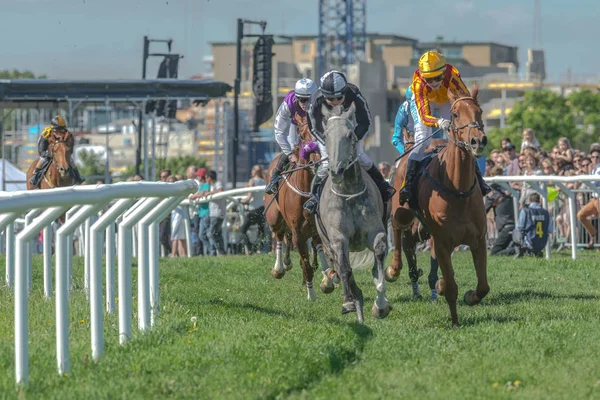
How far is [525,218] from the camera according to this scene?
17.1 m

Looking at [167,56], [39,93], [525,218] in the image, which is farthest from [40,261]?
[167,56]

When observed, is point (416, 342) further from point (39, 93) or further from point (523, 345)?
point (39, 93)

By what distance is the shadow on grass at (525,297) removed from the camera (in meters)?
11.8

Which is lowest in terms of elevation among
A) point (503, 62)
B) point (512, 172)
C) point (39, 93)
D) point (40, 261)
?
point (40, 261)

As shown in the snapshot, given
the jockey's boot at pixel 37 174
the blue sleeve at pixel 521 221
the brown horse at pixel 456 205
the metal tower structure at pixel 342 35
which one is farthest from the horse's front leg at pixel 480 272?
the metal tower structure at pixel 342 35

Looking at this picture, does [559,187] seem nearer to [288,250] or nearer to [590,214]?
[590,214]

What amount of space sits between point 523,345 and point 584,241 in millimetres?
10252

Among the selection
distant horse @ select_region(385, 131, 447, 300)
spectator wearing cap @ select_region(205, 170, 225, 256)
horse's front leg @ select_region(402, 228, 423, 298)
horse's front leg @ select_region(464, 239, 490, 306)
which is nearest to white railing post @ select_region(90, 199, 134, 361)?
horse's front leg @ select_region(464, 239, 490, 306)

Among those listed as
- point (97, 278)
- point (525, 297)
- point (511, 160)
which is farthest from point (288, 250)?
point (511, 160)

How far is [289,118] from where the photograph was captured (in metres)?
12.9

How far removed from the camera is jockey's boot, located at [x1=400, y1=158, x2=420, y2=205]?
36.4 ft

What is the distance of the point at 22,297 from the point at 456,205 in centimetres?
478

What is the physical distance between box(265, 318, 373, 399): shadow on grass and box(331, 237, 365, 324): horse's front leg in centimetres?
43

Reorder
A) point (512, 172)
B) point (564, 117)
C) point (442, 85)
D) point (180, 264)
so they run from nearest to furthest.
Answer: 1. point (442, 85)
2. point (180, 264)
3. point (512, 172)
4. point (564, 117)
